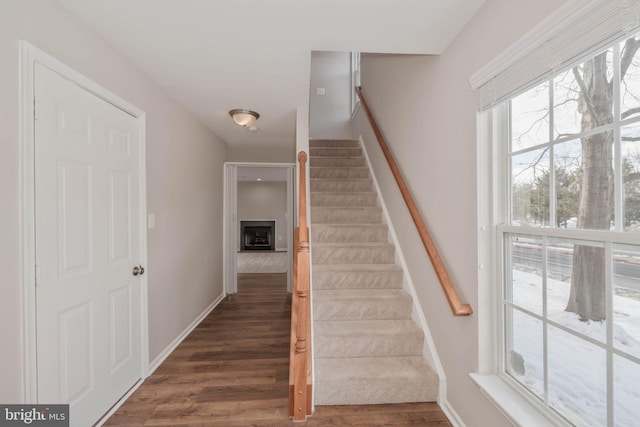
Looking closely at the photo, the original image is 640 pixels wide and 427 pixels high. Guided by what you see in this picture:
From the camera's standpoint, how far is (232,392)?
6.73ft

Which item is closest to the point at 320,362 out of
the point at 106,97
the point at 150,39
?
the point at 106,97

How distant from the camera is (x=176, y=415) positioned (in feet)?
6.00

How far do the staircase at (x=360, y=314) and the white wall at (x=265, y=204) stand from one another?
6576 mm

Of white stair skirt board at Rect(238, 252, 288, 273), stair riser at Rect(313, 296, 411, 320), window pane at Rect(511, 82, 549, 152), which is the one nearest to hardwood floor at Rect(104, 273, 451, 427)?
stair riser at Rect(313, 296, 411, 320)

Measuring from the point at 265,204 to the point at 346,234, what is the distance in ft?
24.3

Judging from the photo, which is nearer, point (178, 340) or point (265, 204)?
point (178, 340)

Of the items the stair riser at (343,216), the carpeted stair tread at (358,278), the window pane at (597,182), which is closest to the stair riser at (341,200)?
the stair riser at (343,216)

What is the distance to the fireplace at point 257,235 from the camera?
997cm

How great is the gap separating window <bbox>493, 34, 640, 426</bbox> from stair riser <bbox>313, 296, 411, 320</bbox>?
0.94 meters

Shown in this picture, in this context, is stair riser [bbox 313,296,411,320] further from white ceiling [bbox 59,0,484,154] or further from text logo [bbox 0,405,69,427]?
white ceiling [bbox 59,0,484,154]

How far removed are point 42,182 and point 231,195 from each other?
130 inches

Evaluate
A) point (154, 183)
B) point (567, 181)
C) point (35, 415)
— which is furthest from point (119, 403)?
point (567, 181)

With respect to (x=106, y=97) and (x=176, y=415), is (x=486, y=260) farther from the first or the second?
(x=106, y=97)

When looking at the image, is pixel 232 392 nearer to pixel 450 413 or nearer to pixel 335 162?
pixel 450 413
